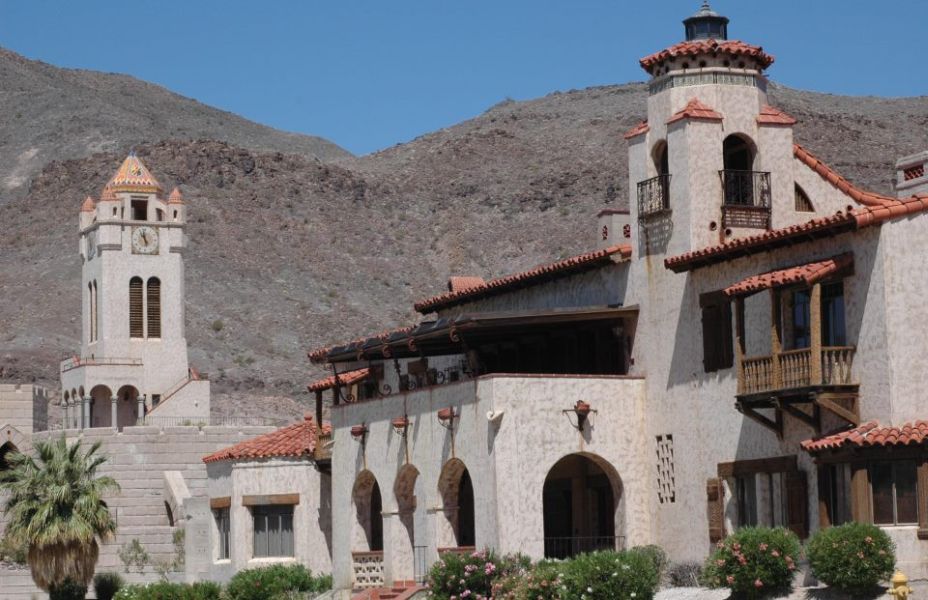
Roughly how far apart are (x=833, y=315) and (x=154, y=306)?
188ft

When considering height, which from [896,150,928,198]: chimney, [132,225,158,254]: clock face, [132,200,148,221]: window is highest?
[132,200,148,221]: window

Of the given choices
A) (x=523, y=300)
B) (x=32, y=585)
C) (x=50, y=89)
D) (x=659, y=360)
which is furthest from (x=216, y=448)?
(x=50, y=89)

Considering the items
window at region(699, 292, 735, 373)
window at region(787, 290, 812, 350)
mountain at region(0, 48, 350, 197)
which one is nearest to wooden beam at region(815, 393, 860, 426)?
window at region(787, 290, 812, 350)

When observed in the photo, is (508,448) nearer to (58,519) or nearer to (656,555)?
(656,555)

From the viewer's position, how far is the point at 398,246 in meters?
150

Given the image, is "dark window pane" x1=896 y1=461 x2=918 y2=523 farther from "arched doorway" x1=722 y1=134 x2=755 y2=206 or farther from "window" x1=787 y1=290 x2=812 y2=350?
"arched doorway" x1=722 y1=134 x2=755 y2=206

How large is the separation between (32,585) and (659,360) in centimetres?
2827

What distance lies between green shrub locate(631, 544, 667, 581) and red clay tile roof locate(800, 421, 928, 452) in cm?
523

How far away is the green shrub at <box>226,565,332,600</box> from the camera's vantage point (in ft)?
156

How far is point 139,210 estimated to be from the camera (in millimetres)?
90812

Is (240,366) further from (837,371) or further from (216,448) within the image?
(837,371)

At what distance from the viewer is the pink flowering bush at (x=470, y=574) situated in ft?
127

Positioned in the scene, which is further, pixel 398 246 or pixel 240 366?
pixel 398 246

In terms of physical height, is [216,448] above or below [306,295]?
below
